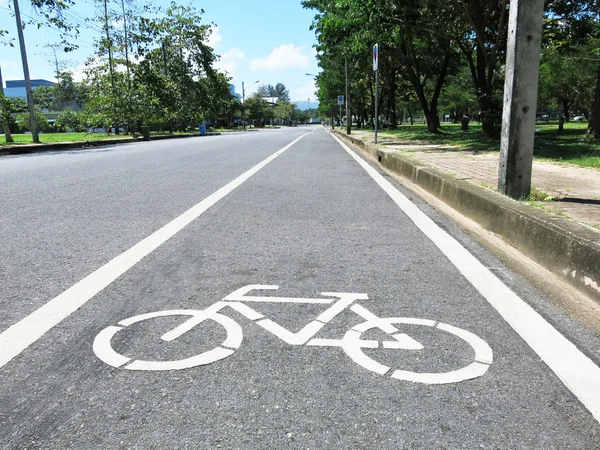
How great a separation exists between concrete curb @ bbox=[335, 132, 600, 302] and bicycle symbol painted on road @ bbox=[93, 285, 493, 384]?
1265 mm

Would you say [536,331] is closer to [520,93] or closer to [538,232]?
[538,232]

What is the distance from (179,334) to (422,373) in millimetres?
1267

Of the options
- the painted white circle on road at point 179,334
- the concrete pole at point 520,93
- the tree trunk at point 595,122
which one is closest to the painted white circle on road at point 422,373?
the painted white circle on road at point 179,334

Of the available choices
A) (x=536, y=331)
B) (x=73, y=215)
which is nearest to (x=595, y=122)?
(x=536, y=331)

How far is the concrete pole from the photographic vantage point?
15.8ft

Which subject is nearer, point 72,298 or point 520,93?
point 72,298

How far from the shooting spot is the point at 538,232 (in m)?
3.96

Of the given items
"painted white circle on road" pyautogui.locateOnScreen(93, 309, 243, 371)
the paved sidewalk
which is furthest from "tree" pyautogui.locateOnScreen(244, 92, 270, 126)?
"painted white circle on road" pyautogui.locateOnScreen(93, 309, 243, 371)

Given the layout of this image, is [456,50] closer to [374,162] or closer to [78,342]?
[374,162]

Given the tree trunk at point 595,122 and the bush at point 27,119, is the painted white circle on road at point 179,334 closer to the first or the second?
the tree trunk at point 595,122

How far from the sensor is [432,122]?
28000 millimetres

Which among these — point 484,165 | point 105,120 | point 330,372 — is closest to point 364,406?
point 330,372

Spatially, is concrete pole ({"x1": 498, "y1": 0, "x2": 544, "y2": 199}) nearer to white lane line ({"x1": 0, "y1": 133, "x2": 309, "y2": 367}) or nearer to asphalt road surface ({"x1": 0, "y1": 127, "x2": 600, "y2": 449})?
asphalt road surface ({"x1": 0, "y1": 127, "x2": 600, "y2": 449})

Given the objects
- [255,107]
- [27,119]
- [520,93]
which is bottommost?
[520,93]
